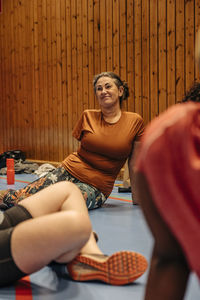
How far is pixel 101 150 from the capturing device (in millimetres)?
3123

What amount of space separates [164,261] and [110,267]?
76cm

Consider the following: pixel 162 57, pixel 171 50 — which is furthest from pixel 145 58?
pixel 171 50

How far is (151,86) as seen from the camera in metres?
5.29

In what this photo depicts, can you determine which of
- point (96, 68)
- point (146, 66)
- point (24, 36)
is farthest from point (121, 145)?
point (24, 36)

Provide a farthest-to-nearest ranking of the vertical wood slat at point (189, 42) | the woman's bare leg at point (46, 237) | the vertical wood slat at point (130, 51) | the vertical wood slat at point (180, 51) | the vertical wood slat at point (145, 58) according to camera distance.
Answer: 1. the vertical wood slat at point (130, 51)
2. the vertical wood slat at point (145, 58)
3. the vertical wood slat at point (180, 51)
4. the vertical wood slat at point (189, 42)
5. the woman's bare leg at point (46, 237)

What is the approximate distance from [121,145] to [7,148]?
220 inches

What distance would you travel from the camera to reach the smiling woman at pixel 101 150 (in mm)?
3123

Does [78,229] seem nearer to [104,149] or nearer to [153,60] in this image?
[104,149]

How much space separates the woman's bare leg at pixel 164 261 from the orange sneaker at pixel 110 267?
0.67 meters

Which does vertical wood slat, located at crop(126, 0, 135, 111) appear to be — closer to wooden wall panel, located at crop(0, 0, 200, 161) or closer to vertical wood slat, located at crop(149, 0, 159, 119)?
wooden wall panel, located at crop(0, 0, 200, 161)

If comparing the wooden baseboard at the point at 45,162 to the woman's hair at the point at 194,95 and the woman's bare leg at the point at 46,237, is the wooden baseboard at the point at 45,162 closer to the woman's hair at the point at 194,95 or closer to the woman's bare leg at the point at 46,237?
the woman's bare leg at the point at 46,237

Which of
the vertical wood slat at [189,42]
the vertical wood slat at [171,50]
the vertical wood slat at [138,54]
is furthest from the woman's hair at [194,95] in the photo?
the vertical wood slat at [138,54]

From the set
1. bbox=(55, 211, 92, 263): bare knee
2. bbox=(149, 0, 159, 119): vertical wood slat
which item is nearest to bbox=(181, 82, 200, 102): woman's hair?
bbox=(55, 211, 92, 263): bare knee

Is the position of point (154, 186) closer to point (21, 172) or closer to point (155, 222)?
point (155, 222)
